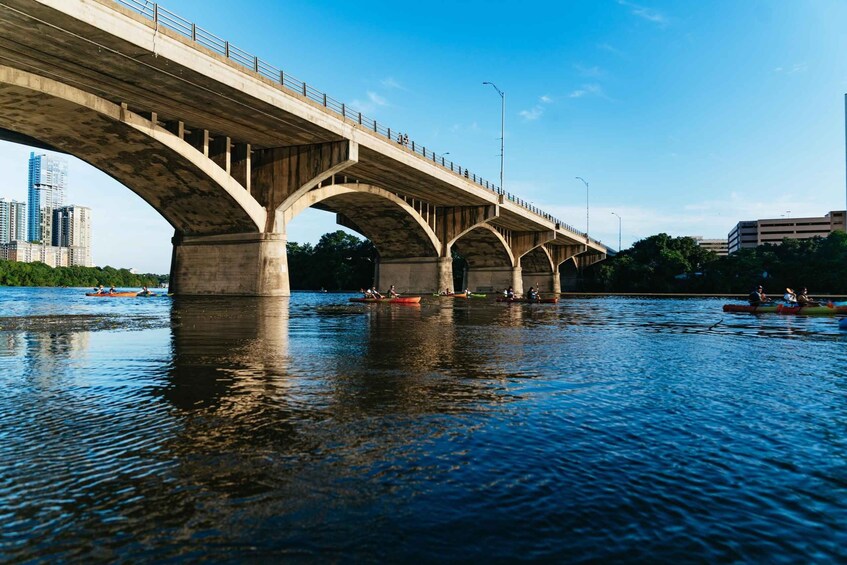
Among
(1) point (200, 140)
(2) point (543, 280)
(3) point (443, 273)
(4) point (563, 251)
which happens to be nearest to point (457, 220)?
(3) point (443, 273)

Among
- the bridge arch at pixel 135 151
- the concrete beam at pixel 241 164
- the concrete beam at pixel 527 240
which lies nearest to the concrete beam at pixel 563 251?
the concrete beam at pixel 527 240

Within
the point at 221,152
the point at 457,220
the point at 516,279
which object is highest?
the point at 221,152

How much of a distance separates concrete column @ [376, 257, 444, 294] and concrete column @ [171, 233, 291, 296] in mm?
27614

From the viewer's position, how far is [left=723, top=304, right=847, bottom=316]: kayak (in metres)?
31.9

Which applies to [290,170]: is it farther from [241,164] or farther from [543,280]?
[543,280]

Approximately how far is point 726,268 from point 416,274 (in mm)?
62091

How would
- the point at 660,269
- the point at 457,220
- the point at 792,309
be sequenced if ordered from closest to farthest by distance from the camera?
the point at 792,309 → the point at 457,220 → the point at 660,269

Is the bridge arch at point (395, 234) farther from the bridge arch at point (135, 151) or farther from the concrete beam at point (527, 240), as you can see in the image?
the concrete beam at point (527, 240)

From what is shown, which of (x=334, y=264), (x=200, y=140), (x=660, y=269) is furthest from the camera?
(x=334, y=264)

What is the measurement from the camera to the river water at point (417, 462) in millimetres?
3814

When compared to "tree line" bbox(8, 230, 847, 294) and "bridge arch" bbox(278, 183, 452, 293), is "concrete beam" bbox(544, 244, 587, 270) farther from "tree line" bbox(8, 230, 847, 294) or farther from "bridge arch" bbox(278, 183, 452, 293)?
"bridge arch" bbox(278, 183, 452, 293)

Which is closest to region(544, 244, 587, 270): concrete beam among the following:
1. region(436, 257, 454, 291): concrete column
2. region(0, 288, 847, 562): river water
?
region(436, 257, 454, 291): concrete column

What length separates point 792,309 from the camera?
33344 mm

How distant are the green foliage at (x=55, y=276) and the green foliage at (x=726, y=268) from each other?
119m
